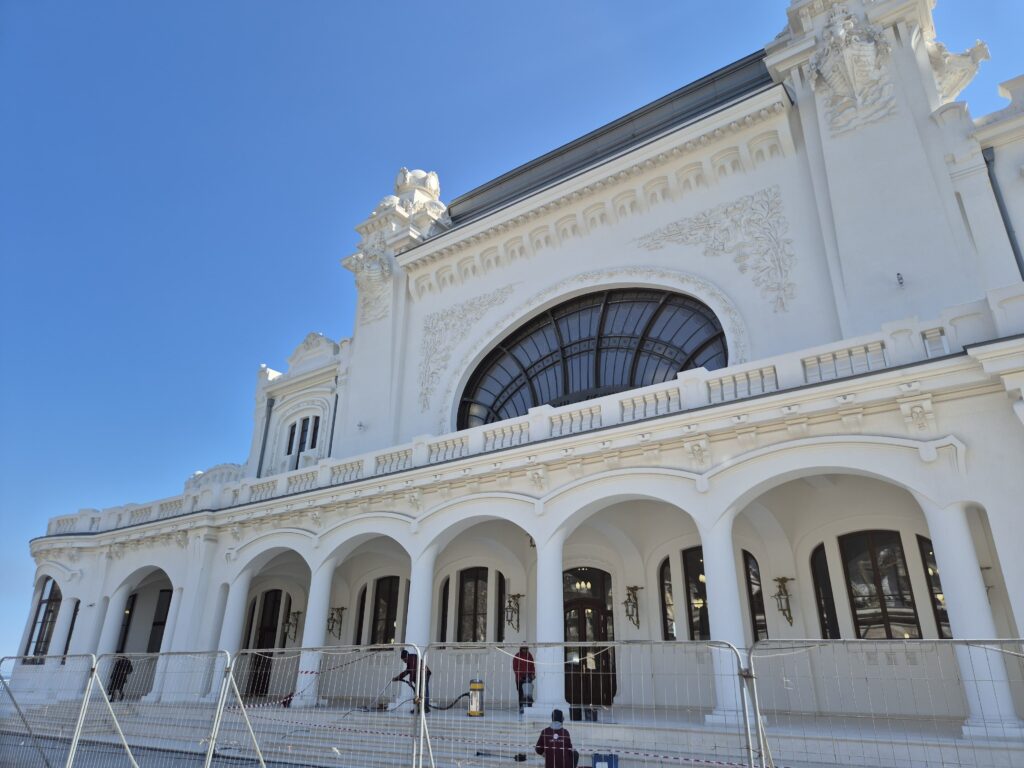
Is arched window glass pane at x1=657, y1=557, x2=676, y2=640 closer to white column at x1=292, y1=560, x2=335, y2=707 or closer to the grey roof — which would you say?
white column at x1=292, y1=560, x2=335, y2=707

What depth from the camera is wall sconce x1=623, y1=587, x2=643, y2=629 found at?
1492 cm

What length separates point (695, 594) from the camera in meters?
14.5

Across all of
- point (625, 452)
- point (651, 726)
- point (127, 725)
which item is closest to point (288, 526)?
point (127, 725)

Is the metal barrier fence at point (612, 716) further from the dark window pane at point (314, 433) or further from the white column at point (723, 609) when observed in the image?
the dark window pane at point (314, 433)

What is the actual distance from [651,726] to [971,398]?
636cm

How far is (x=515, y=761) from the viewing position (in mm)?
8961

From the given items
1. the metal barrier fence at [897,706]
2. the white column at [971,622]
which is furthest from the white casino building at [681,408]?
the metal barrier fence at [897,706]

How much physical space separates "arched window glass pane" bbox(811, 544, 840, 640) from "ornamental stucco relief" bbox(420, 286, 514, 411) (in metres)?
10.4

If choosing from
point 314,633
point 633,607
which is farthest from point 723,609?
point 314,633

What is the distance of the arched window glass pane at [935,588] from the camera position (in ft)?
38.3

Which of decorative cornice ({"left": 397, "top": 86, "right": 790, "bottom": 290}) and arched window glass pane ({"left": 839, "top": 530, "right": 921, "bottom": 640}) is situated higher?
decorative cornice ({"left": 397, "top": 86, "right": 790, "bottom": 290})

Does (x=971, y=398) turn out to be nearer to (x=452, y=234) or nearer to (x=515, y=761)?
(x=515, y=761)

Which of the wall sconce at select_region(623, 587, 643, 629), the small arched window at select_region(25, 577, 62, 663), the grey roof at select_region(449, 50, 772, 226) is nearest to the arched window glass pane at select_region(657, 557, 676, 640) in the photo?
the wall sconce at select_region(623, 587, 643, 629)

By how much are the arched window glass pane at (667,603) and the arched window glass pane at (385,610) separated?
7.85 metres
